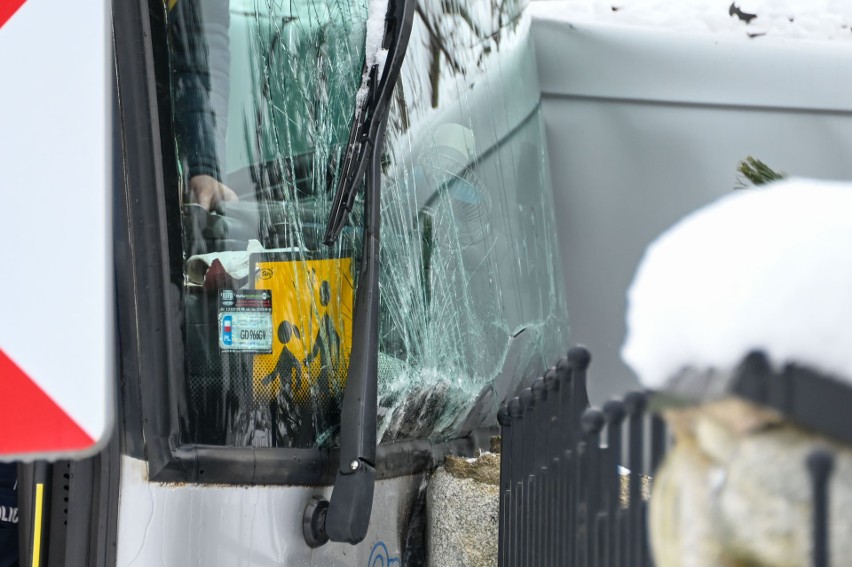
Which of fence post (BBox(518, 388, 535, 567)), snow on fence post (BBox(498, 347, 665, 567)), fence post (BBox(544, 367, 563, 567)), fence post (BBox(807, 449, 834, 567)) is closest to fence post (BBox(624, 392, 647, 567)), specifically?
snow on fence post (BBox(498, 347, 665, 567))

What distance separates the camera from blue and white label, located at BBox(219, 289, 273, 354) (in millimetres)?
1829

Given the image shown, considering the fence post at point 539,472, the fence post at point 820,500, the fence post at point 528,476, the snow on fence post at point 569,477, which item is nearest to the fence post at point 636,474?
the snow on fence post at point 569,477

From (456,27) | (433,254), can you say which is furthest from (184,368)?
(456,27)

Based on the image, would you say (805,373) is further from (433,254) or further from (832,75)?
(832,75)

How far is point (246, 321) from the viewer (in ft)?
6.04

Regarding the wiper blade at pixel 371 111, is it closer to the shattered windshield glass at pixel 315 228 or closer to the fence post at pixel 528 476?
the shattered windshield glass at pixel 315 228

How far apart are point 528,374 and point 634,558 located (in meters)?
1.68

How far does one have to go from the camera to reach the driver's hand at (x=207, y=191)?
71.0 inches

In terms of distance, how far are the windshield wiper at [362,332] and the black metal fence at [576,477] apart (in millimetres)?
297

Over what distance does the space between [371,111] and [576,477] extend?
2.80 feet

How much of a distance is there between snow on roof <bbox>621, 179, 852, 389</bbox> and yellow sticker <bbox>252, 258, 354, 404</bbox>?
1143 millimetres

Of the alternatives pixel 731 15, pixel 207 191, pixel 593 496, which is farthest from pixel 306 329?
pixel 731 15

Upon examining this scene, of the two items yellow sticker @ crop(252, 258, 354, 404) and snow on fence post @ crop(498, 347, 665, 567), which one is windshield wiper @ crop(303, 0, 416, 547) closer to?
yellow sticker @ crop(252, 258, 354, 404)

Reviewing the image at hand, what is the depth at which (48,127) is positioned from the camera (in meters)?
1.57
